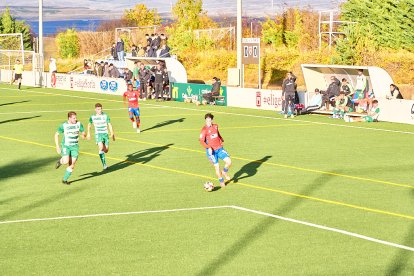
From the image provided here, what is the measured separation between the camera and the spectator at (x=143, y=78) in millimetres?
49544

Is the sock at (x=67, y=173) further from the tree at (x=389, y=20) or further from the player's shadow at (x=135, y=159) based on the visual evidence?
the tree at (x=389, y=20)

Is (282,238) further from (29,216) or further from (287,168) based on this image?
(287,168)

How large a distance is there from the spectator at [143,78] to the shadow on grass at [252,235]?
2821 cm

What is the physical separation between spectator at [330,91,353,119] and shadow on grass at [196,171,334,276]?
1730 cm

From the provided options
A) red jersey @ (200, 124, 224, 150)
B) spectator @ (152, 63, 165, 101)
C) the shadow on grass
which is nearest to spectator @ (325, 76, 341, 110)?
spectator @ (152, 63, 165, 101)

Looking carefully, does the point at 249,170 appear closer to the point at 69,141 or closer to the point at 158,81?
the point at 69,141

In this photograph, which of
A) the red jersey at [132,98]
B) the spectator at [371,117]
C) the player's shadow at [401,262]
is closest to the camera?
the player's shadow at [401,262]

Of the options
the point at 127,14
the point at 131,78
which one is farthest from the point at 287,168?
the point at 127,14

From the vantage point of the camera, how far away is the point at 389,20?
5678 centimetres

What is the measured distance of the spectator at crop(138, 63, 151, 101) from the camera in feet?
163

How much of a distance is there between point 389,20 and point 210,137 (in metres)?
37.8

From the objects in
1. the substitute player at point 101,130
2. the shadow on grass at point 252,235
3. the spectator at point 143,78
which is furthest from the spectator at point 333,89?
the shadow on grass at point 252,235

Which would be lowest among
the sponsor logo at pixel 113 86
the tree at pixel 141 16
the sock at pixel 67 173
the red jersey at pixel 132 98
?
the sock at pixel 67 173

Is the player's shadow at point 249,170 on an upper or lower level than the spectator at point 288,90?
lower
